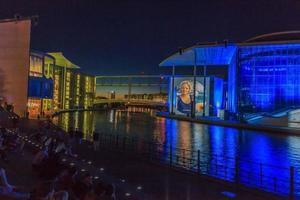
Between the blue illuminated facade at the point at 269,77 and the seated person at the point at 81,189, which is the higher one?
the blue illuminated facade at the point at 269,77

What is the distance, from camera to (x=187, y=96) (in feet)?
229

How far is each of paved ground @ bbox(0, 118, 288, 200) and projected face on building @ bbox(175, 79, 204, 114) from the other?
56198mm

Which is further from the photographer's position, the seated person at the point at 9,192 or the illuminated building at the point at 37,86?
the illuminated building at the point at 37,86

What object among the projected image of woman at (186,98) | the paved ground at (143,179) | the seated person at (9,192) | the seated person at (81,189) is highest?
the projected image of woman at (186,98)

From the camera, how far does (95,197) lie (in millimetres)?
6297

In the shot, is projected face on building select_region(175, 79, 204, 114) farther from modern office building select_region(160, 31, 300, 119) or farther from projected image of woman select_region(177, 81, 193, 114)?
modern office building select_region(160, 31, 300, 119)

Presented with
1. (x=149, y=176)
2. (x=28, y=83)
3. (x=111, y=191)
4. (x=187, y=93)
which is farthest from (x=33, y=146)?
(x=187, y=93)

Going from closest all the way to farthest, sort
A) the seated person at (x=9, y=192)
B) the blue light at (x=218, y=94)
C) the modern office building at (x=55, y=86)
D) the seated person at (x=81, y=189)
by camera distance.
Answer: the seated person at (x=81, y=189), the seated person at (x=9, y=192), the modern office building at (x=55, y=86), the blue light at (x=218, y=94)

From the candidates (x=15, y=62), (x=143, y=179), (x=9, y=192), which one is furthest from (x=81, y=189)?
(x=15, y=62)

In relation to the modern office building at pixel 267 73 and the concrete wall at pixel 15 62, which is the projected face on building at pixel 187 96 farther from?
the concrete wall at pixel 15 62

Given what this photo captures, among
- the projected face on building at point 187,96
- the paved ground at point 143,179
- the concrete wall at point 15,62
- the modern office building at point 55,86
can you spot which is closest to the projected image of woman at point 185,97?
the projected face on building at point 187,96

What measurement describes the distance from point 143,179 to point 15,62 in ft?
146

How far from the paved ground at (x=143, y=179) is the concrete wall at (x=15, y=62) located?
3803cm

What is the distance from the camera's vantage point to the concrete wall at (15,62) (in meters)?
48.8
